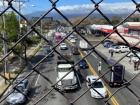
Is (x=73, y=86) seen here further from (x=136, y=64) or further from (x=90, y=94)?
(x=136, y=64)

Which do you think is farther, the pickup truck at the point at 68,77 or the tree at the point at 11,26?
the tree at the point at 11,26

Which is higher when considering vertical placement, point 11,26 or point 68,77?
point 11,26

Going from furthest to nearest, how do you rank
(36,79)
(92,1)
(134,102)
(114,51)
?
(114,51) < (36,79) < (134,102) < (92,1)

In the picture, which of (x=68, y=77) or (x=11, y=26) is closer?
(x=68, y=77)

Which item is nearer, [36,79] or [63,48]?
[36,79]

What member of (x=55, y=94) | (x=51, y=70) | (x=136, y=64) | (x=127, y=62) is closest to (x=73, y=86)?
(x=55, y=94)

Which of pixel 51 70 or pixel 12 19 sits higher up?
pixel 12 19

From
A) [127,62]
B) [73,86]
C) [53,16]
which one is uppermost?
[53,16]

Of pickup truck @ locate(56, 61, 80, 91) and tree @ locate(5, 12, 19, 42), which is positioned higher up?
tree @ locate(5, 12, 19, 42)

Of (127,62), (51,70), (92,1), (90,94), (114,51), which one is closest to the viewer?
(92,1)

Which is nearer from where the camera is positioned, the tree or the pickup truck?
the pickup truck

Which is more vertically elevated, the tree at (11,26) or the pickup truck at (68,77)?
the tree at (11,26)

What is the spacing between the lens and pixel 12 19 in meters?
41.2

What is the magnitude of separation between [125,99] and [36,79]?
34.8ft
